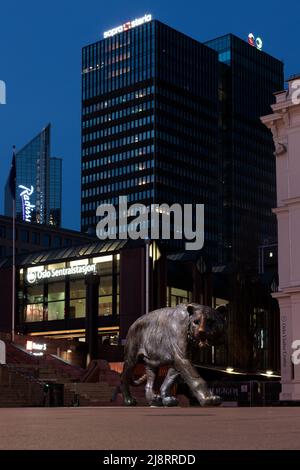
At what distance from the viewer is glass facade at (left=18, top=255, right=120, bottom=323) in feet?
245

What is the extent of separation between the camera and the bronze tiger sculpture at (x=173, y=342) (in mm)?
18334

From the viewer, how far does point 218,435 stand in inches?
317

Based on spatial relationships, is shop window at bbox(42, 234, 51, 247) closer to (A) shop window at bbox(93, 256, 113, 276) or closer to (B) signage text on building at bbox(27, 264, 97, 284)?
(B) signage text on building at bbox(27, 264, 97, 284)

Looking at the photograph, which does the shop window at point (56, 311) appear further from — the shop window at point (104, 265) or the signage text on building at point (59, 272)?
the shop window at point (104, 265)

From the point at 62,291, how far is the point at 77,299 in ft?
6.27

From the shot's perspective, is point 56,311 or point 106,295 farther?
point 56,311

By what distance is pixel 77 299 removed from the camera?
78.1 metres

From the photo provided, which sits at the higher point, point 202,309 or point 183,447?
point 202,309

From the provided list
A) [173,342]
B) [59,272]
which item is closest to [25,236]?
[59,272]

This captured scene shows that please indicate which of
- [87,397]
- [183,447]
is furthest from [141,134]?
[183,447]

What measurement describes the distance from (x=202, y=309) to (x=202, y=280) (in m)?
60.1

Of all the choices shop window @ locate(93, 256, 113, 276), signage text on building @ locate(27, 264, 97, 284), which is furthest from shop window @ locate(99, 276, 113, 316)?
signage text on building @ locate(27, 264, 97, 284)

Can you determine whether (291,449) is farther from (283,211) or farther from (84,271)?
(84,271)

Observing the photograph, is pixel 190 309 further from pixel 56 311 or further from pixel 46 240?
pixel 46 240
